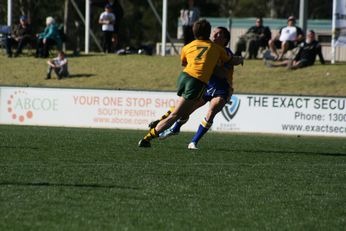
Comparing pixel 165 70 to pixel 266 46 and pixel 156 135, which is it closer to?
pixel 266 46

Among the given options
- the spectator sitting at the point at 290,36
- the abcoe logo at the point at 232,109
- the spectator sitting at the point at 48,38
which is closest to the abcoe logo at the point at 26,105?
the abcoe logo at the point at 232,109

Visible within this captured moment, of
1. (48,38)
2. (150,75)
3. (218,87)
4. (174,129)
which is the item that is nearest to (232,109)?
(150,75)

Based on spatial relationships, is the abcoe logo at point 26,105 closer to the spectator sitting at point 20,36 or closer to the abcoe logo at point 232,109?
the abcoe logo at point 232,109

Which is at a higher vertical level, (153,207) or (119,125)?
(153,207)

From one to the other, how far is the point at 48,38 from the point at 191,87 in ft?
61.7

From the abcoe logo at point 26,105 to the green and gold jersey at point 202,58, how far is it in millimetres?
11170

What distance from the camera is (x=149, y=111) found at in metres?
23.5

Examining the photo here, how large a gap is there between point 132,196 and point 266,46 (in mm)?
22396

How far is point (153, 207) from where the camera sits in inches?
328

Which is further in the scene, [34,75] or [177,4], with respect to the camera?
[177,4]

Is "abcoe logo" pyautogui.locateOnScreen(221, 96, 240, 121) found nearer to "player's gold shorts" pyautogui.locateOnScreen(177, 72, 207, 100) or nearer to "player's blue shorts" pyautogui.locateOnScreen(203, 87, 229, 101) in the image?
"player's blue shorts" pyautogui.locateOnScreen(203, 87, 229, 101)

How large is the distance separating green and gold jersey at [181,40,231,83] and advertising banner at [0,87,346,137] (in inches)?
358

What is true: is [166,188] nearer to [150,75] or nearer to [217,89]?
[217,89]

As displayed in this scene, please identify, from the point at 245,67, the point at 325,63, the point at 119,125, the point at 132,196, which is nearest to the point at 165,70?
the point at 245,67
